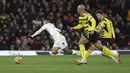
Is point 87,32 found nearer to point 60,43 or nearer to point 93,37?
point 93,37

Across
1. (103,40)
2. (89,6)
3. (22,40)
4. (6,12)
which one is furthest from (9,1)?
(103,40)

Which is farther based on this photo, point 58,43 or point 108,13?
point 108,13

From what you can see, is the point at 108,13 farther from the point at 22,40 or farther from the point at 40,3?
the point at 22,40

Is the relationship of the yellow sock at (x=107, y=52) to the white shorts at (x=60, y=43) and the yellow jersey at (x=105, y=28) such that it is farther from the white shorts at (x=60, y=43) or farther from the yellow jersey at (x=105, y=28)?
the white shorts at (x=60, y=43)

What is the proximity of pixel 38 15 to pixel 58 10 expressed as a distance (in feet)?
5.06

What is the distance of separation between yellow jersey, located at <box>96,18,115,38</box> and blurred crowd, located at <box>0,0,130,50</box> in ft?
28.0

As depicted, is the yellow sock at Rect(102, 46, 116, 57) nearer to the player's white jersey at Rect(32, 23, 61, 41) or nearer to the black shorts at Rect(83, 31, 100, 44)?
the black shorts at Rect(83, 31, 100, 44)

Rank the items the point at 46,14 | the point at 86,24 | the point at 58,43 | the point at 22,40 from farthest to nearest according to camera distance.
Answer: the point at 46,14, the point at 22,40, the point at 58,43, the point at 86,24

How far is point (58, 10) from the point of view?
27.7 m

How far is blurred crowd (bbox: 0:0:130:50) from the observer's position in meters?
25.5

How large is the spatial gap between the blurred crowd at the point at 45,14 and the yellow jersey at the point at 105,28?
336 inches

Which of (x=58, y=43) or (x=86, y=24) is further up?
(x=86, y=24)

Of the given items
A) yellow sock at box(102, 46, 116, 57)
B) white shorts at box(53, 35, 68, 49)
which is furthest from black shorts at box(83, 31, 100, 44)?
white shorts at box(53, 35, 68, 49)

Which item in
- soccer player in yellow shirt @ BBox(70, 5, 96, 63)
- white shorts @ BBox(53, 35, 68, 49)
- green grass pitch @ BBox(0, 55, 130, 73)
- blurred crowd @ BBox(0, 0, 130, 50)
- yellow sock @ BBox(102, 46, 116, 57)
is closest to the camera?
green grass pitch @ BBox(0, 55, 130, 73)
